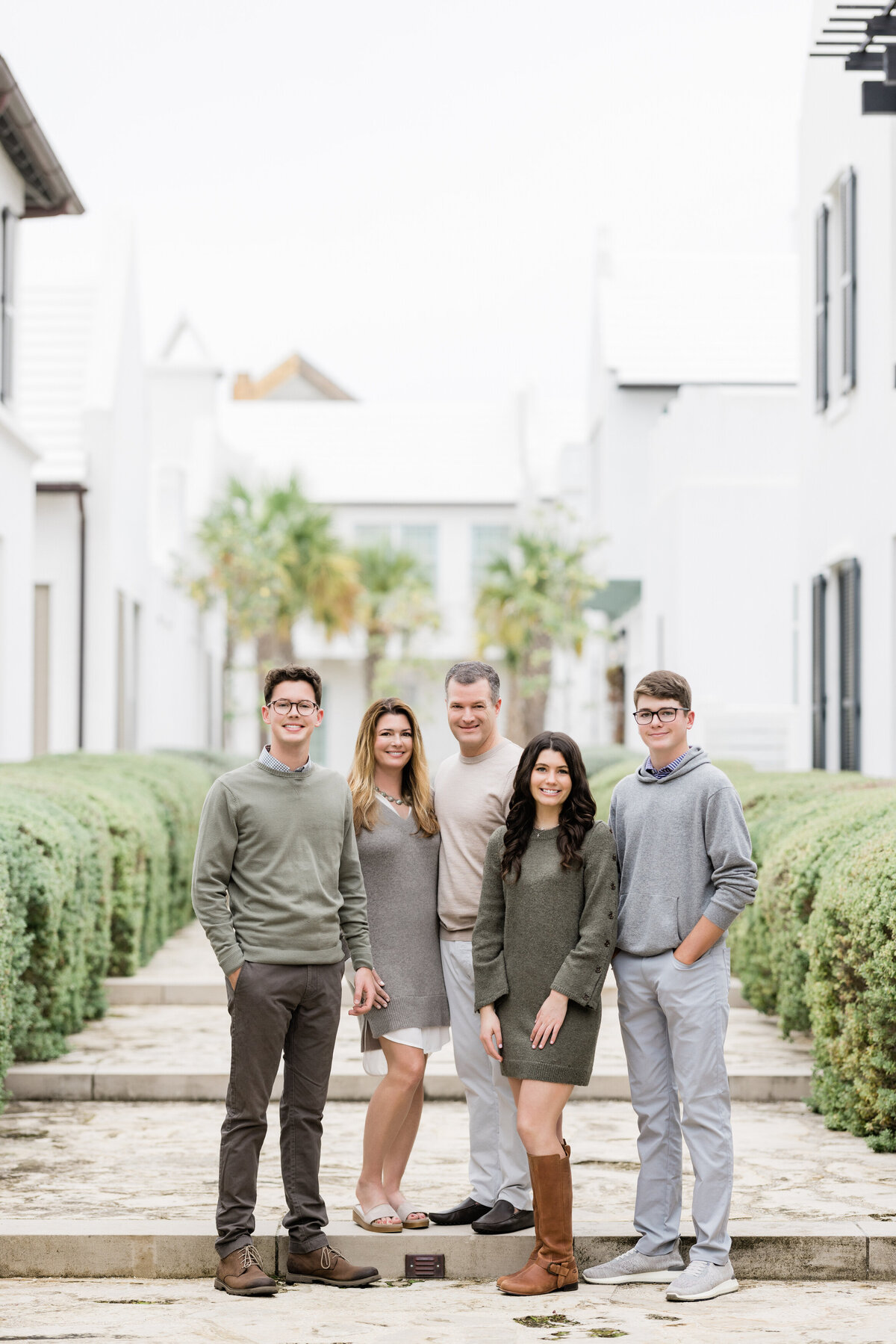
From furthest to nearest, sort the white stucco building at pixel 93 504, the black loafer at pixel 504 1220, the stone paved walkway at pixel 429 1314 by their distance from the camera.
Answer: the white stucco building at pixel 93 504 → the black loafer at pixel 504 1220 → the stone paved walkway at pixel 429 1314

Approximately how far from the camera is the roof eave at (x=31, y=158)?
478 inches

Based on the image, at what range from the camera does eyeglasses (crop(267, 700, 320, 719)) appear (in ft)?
17.1

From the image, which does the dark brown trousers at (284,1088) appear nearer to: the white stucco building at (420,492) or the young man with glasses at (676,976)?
the young man with glasses at (676,976)

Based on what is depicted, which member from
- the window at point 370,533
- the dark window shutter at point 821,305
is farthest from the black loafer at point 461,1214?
the window at point 370,533

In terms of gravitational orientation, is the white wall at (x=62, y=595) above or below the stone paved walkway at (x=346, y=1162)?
above

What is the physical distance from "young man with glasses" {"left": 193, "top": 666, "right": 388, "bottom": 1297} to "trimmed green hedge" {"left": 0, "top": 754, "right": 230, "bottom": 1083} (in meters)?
1.76

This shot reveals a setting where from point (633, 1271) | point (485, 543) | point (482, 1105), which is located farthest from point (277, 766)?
point (485, 543)

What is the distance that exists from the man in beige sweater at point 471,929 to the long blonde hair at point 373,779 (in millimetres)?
70

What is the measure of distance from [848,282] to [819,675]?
3366mm

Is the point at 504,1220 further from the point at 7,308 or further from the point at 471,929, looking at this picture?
the point at 7,308

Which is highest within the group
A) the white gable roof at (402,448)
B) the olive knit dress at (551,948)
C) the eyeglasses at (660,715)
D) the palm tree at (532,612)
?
the white gable roof at (402,448)

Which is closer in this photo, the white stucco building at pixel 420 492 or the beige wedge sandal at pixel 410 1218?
the beige wedge sandal at pixel 410 1218

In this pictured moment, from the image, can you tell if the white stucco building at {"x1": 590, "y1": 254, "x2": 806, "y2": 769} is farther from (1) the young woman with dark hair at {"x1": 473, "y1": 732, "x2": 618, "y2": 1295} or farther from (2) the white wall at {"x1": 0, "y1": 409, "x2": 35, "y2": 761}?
(1) the young woman with dark hair at {"x1": 473, "y1": 732, "x2": 618, "y2": 1295}

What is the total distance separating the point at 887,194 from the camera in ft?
38.0
